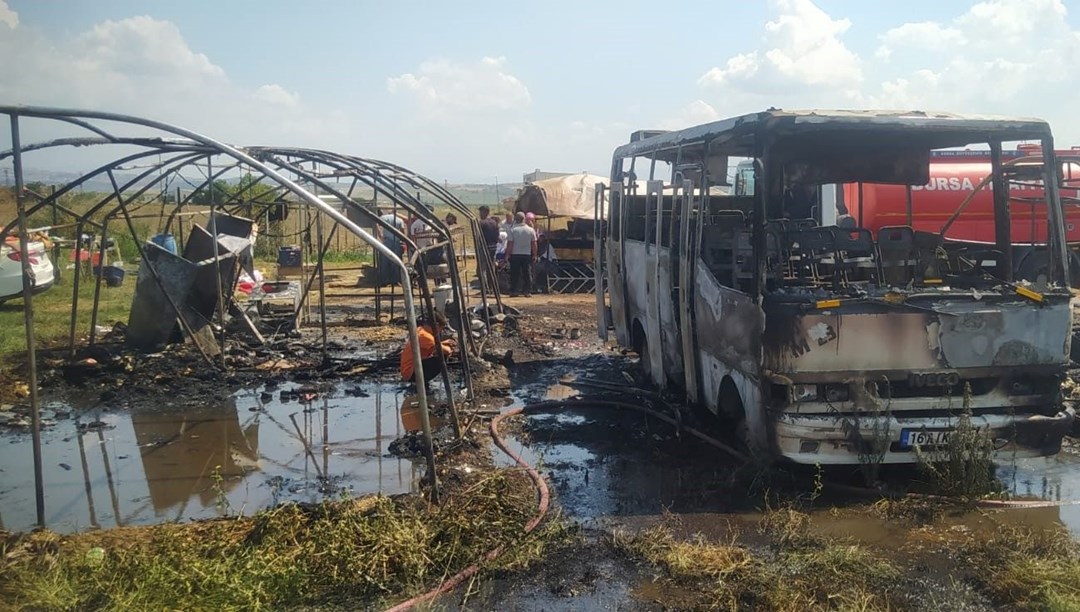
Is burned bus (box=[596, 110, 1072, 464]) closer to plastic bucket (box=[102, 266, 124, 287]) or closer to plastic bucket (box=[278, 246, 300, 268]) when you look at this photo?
plastic bucket (box=[278, 246, 300, 268])

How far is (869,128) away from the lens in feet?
19.9

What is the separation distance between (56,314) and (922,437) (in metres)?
14.8

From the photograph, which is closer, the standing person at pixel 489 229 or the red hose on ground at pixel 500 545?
the red hose on ground at pixel 500 545

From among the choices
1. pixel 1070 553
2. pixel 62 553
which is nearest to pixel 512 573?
pixel 62 553

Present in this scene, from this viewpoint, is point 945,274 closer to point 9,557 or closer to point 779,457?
point 779,457

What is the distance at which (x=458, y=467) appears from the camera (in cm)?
668

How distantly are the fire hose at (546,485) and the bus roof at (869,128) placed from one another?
2.49 meters

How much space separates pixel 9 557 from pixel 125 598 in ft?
3.63

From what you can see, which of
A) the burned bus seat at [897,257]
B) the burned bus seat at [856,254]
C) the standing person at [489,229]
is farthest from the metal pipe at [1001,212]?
the standing person at [489,229]

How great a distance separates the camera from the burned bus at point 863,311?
575cm

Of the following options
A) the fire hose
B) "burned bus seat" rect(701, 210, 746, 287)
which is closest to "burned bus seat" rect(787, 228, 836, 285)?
"burned bus seat" rect(701, 210, 746, 287)

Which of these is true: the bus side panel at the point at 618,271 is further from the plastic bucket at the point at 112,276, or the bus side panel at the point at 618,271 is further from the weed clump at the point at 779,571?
the plastic bucket at the point at 112,276

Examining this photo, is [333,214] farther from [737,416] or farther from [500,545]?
[737,416]

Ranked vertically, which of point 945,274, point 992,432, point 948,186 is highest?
point 948,186
